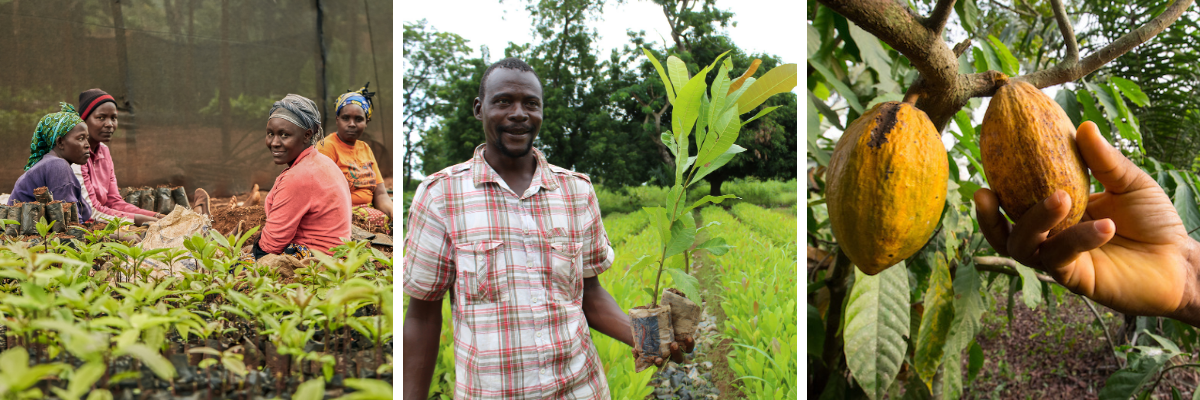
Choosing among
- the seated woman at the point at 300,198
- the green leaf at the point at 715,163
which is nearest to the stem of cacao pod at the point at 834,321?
the green leaf at the point at 715,163

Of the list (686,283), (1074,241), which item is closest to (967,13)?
(1074,241)

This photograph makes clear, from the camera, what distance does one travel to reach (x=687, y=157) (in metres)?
0.89

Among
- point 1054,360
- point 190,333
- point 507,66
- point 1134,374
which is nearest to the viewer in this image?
point 190,333

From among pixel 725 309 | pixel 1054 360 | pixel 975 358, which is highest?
pixel 725 309

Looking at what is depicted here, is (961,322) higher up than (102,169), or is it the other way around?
(102,169)

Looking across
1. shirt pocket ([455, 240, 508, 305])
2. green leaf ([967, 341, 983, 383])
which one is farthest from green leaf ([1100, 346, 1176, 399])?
shirt pocket ([455, 240, 508, 305])

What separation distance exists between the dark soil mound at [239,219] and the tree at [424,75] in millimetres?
329

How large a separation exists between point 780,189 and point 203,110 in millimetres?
1098

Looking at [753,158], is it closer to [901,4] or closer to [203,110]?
[901,4]

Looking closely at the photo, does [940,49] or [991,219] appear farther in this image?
[991,219]

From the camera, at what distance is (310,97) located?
3.34ft

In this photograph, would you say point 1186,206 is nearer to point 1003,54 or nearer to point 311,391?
point 1003,54

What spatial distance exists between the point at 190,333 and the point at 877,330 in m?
1.09

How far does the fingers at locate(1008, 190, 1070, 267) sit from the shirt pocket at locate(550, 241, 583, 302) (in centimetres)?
56
